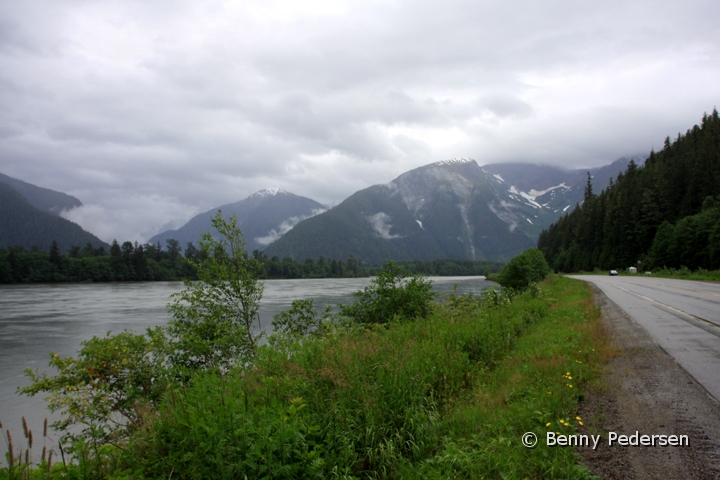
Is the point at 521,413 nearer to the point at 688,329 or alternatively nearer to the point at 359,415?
the point at 359,415

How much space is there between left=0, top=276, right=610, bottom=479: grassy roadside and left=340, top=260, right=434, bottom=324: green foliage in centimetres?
942

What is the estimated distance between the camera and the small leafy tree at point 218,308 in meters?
14.6

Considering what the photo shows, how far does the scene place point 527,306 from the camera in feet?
56.7

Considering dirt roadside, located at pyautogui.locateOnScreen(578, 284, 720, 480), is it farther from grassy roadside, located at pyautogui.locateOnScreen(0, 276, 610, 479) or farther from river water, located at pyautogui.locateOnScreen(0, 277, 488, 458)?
river water, located at pyautogui.locateOnScreen(0, 277, 488, 458)

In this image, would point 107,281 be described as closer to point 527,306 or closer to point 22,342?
point 22,342

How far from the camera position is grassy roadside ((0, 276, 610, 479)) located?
15.1 feet

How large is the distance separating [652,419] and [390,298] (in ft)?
47.2

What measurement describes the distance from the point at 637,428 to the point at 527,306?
12955 mm

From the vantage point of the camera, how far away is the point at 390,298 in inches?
758

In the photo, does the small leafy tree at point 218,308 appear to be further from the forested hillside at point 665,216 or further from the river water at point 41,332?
the forested hillside at point 665,216

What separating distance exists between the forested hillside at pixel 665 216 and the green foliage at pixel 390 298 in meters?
44.7

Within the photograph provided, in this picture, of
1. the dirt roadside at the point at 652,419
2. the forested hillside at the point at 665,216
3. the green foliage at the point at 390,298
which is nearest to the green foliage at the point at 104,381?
the green foliage at the point at 390,298

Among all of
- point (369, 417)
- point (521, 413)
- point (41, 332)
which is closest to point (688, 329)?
point (521, 413)

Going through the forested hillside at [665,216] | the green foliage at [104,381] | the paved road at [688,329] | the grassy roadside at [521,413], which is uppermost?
the forested hillside at [665,216]
